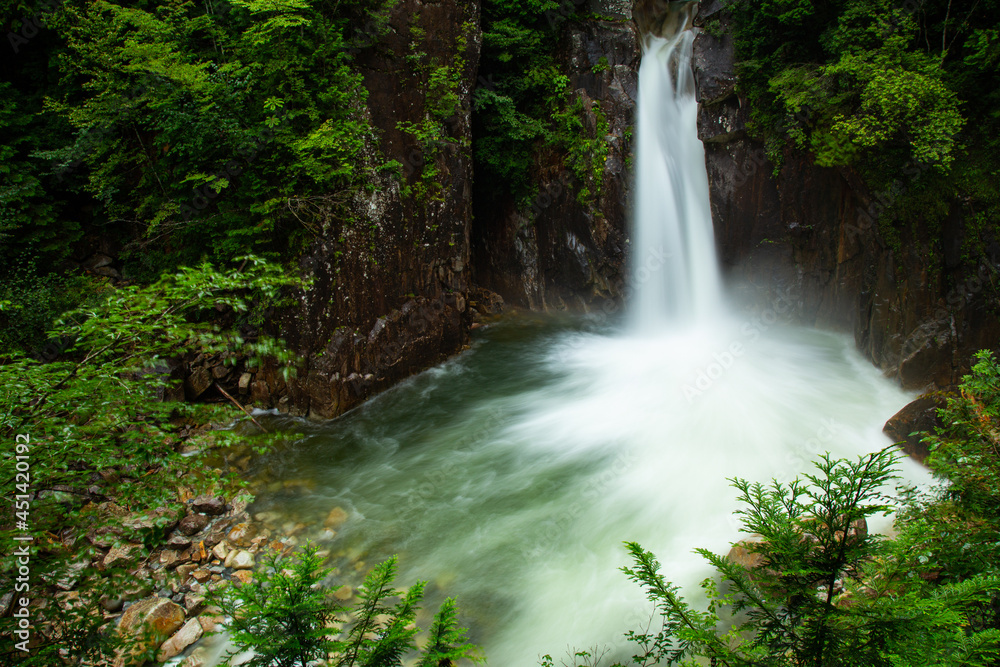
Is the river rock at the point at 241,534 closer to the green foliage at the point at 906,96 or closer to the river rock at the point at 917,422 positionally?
the river rock at the point at 917,422

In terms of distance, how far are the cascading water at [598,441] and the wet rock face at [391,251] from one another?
74cm

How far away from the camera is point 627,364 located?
1115 cm

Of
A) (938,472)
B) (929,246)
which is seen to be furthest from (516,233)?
(938,472)

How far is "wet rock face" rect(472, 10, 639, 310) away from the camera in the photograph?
1232 centimetres

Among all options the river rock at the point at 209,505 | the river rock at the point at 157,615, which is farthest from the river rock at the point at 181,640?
the river rock at the point at 209,505

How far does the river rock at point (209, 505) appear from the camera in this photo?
6.52 meters

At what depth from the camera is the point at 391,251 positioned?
9492 mm

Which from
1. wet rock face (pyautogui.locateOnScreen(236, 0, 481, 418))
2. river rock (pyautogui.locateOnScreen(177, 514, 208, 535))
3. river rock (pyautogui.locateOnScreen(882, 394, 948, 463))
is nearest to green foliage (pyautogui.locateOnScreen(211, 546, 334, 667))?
river rock (pyautogui.locateOnScreen(177, 514, 208, 535))

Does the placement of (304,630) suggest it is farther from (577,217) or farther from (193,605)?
(577,217)

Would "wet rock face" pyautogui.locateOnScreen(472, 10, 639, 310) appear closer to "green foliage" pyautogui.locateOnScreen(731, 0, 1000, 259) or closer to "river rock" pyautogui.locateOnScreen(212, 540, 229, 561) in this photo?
"green foliage" pyautogui.locateOnScreen(731, 0, 1000, 259)

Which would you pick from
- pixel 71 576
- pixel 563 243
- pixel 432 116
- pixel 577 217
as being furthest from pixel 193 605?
pixel 577 217

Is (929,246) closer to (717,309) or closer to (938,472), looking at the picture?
(717,309)

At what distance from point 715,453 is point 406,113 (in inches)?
316

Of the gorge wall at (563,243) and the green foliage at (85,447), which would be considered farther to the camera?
the gorge wall at (563,243)
